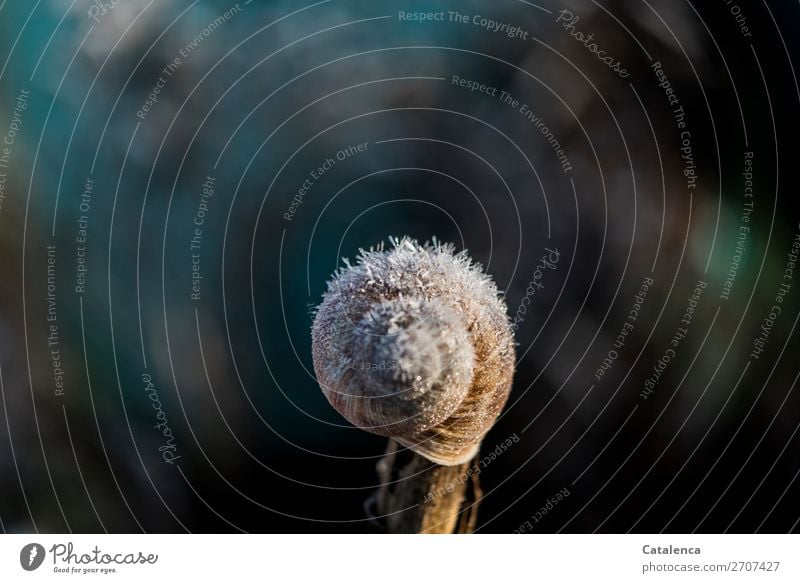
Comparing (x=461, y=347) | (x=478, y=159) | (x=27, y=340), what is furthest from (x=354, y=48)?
(x=27, y=340)

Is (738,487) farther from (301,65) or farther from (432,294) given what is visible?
(301,65)
